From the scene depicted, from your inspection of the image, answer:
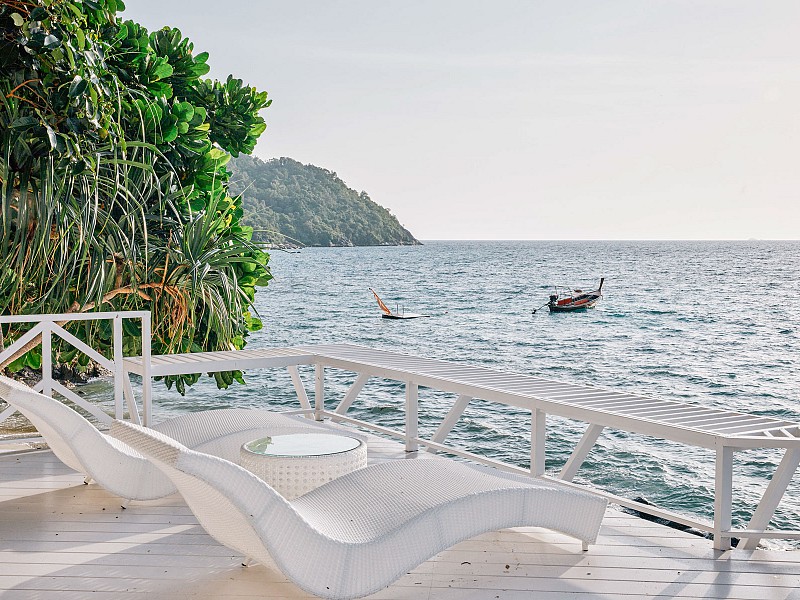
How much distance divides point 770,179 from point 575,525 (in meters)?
37.9

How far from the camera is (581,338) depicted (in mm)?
28422

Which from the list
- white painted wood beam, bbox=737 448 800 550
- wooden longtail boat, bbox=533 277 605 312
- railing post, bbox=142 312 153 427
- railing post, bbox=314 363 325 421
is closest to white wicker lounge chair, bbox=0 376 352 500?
railing post, bbox=142 312 153 427

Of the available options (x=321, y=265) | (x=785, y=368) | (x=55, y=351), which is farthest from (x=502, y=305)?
(x=55, y=351)

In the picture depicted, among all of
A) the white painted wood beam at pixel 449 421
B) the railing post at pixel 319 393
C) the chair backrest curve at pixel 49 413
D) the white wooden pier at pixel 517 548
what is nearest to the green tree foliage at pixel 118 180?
the railing post at pixel 319 393

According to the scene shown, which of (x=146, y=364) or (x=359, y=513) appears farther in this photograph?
(x=146, y=364)

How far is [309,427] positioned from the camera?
12.5 ft

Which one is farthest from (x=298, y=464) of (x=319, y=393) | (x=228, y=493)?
(x=319, y=393)

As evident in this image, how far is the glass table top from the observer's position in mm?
3143

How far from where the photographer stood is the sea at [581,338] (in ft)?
43.1

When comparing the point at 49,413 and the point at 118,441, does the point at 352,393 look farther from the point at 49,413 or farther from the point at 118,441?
the point at 49,413

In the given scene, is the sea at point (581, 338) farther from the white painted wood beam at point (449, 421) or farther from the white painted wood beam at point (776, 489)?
the white painted wood beam at point (776, 489)

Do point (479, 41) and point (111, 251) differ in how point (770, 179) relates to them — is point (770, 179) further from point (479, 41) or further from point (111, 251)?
point (111, 251)

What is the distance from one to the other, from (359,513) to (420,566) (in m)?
0.48

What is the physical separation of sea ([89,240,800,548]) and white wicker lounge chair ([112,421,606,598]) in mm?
6635
